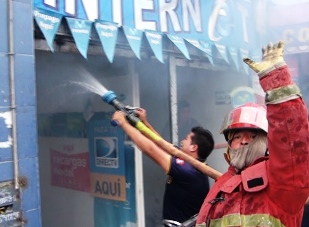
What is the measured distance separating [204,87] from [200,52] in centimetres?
147

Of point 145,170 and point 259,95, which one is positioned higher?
point 259,95

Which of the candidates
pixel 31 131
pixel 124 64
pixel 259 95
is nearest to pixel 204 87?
pixel 259 95

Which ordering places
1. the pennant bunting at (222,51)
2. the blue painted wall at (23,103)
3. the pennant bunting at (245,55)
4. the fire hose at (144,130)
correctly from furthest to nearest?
the pennant bunting at (245,55) < the pennant bunting at (222,51) < the fire hose at (144,130) < the blue painted wall at (23,103)

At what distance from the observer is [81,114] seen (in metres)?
4.35

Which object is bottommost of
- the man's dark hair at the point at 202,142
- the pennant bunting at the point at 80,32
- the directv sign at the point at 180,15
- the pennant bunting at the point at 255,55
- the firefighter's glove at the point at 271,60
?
the man's dark hair at the point at 202,142

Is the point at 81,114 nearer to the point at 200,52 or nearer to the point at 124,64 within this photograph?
the point at 124,64

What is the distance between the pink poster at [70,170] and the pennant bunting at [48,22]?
1809mm

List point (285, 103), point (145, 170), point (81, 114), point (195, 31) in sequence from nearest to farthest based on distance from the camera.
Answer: point (285, 103)
point (81, 114)
point (195, 31)
point (145, 170)

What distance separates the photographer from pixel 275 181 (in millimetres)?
1615

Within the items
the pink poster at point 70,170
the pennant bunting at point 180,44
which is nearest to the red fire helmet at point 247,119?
the pennant bunting at point 180,44

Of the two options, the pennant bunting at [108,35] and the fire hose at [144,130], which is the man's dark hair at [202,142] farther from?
the pennant bunting at [108,35]

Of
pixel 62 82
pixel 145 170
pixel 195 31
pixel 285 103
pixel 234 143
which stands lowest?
→ pixel 145 170

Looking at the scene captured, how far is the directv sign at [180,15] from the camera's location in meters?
3.36

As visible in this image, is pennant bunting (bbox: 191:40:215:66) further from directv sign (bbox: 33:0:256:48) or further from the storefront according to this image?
directv sign (bbox: 33:0:256:48)
